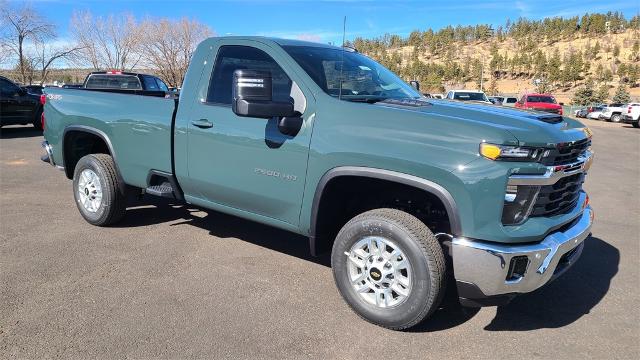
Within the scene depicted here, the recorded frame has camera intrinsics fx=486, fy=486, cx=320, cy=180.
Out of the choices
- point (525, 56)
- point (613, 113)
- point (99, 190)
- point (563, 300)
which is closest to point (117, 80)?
point (99, 190)

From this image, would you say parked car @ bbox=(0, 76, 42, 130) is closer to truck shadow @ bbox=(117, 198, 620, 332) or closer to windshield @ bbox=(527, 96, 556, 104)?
truck shadow @ bbox=(117, 198, 620, 332)

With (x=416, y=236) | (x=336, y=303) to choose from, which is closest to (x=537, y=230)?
(x=416, y=236)

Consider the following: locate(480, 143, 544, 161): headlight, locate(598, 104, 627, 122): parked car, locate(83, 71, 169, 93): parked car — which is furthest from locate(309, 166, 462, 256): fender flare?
locate(598, 104, 627, 122): parked car

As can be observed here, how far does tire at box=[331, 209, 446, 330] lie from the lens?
10.2 ft

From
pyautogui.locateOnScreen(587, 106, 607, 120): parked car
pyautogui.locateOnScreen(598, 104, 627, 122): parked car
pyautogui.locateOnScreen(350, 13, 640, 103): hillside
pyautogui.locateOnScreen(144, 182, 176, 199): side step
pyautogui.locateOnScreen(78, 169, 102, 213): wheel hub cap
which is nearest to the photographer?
pyautogui.locateOnScreen(144, 182, 176, 199): side step

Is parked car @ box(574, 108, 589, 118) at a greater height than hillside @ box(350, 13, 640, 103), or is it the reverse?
hillside @ box(350, 13, 640, 103)

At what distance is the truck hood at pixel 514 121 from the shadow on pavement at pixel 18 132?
14.1 meters

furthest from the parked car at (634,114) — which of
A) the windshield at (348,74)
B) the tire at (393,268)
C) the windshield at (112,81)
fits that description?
the tire at (393,268)

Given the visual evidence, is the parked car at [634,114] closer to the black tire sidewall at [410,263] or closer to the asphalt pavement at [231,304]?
the asphalt pavement at [231,304]

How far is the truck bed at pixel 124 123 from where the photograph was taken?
14.7 feet

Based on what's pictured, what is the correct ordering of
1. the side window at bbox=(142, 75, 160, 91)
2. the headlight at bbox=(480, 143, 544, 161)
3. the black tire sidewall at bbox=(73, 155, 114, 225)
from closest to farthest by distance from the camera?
1. the headlight at bbox=(480, 143, 544, 161)
2. the black tire sidewall at bbox=(73, 155, 114, 225)
3. the side window at bbox=(142, 75, 160, 91)

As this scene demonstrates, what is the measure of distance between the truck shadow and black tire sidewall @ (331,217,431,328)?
0.77 feet

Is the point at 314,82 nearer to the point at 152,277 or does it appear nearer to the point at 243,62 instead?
the point at 243,62

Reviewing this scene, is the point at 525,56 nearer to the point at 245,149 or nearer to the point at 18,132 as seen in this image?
the point at 18,132
